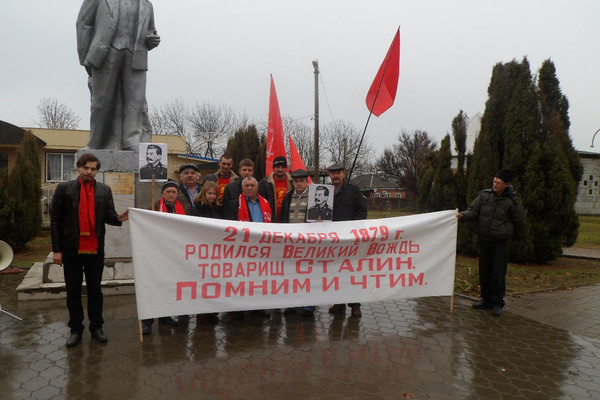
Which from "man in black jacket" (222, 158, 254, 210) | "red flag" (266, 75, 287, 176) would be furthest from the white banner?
"red flag" (266, 75, 287, 176)

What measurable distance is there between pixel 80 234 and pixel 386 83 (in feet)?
16.6

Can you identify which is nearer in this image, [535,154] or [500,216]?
[500,216]

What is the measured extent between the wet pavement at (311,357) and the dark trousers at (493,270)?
0.90ft

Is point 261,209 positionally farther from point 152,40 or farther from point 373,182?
point 373,182

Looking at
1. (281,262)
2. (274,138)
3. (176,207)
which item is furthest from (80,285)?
(274,138)

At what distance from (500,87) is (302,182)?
7318 mm

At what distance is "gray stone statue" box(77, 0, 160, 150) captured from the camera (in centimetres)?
662

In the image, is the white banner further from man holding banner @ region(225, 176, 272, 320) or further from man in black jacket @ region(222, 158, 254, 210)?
man in black jacket @ region(222, 158, 254, 210)

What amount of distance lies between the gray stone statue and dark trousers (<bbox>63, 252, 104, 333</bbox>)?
2.75 meters

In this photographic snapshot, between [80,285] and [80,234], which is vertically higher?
[80,234]

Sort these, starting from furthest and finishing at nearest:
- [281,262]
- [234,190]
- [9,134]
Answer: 1. [9,134]
2. [234,190]
3. [281,262]

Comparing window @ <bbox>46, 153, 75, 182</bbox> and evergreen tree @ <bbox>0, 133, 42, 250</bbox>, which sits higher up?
window @ <bbox>46, 153, 75, 182</bbox>

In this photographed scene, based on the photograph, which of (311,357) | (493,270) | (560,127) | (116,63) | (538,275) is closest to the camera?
(311,357)

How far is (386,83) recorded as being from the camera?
716cm
